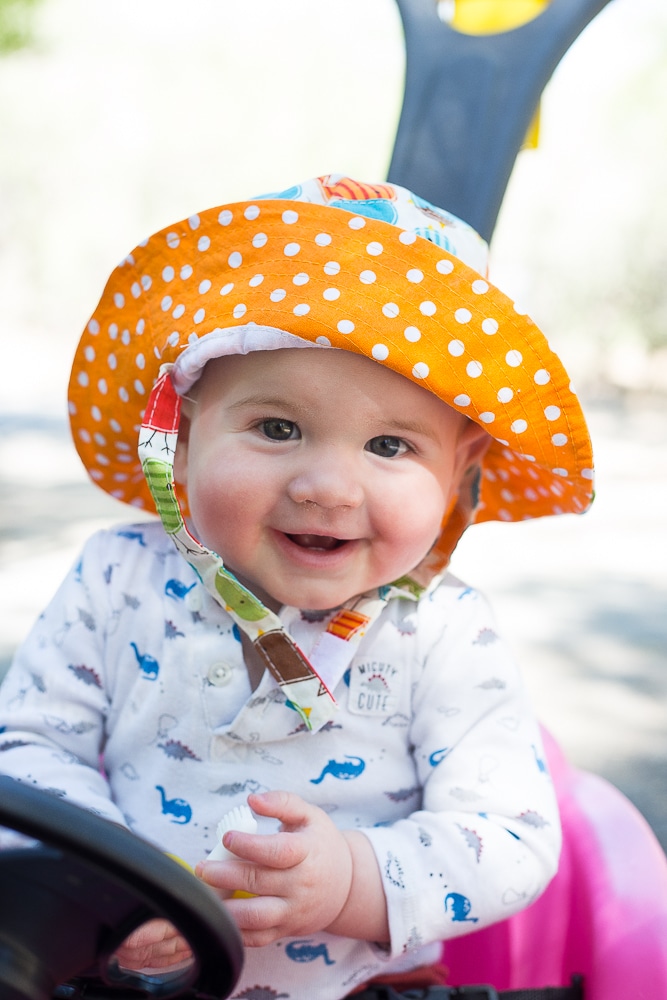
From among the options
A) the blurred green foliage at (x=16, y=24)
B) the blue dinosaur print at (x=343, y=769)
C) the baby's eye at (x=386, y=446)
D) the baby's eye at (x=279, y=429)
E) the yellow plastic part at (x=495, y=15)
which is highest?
the blurred green foliage at (x=16, y=24)

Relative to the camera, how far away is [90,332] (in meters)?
1.05

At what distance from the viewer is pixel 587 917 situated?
1.11 meters

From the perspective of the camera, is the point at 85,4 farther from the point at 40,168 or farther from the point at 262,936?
the point at 262,936

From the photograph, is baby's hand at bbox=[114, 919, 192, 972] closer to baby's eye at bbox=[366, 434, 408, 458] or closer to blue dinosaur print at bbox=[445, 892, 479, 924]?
blue dinosaur print at bbox=[445, 892, 479, 924]

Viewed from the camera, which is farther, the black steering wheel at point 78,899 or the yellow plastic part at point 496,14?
the yellow plastic part at point 496,14

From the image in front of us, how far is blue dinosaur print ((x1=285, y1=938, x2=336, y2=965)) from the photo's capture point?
945 millimetres

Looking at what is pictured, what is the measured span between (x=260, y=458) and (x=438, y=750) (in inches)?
12.7

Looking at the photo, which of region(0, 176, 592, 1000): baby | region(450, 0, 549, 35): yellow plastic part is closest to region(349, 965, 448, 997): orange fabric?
region(0, 176, 592, 1000): baby

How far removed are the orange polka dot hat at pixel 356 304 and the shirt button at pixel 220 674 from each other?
26cm

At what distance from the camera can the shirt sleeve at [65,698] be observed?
95cm

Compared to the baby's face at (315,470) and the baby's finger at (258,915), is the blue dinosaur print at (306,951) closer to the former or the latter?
the baby's finger at (258,915)

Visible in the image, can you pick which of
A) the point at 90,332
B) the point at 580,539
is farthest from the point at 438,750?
the point at 580,539

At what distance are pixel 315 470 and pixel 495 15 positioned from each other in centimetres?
69

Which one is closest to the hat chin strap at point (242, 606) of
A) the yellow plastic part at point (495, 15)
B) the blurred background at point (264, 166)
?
the yellow plastic part at point (495, 15)
